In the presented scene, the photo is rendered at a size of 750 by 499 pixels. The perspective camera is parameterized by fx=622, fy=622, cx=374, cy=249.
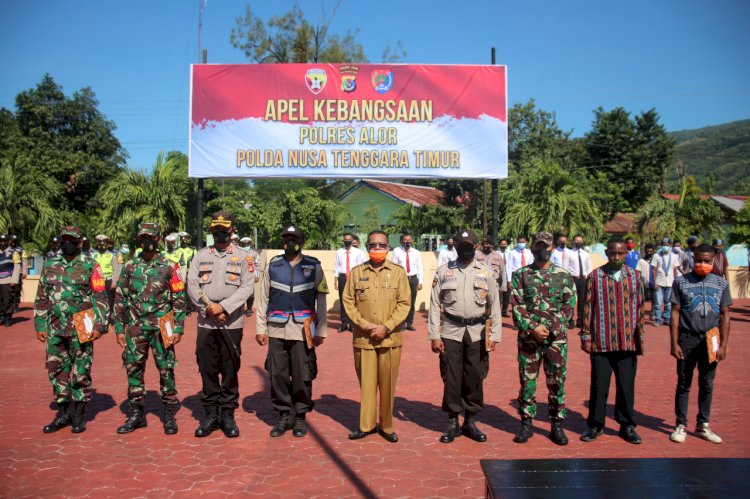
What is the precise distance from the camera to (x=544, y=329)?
18.4ft

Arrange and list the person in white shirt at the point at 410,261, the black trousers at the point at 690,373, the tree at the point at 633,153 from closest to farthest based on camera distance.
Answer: the black trousers at the point at 690,373 → the person in white shirt at the point at 410,261 → the tree at the point at 633,153

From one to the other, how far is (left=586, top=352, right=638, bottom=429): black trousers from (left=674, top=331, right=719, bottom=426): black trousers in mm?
488

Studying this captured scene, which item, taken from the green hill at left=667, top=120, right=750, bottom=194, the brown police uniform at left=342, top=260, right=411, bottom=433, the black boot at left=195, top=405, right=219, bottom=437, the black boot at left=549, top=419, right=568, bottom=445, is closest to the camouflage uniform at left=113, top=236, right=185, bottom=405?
the black boot at left=195, top=405, right=219, bottom=437

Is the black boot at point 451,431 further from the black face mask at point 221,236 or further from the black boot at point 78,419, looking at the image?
the black boot at point 78,419

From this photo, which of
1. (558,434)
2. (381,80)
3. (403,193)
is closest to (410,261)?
(381,80)

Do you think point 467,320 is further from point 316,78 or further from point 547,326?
point 316,78

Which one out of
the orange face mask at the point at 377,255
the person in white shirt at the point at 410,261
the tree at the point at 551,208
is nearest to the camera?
the orange face mask at the point at 377,255

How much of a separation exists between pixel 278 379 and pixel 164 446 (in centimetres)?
116

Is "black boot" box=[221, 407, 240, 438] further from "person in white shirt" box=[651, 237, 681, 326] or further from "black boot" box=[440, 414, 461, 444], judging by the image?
"person in white shirt" box=[651, 237, 681, 326]

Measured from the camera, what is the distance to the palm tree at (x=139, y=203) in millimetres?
19297

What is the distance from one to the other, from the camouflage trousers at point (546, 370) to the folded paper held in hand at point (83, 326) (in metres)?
4.13

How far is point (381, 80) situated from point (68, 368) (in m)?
10.1

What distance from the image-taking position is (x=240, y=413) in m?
6.67

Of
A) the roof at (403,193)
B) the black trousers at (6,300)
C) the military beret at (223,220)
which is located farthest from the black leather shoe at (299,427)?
the roof at (403,193)
